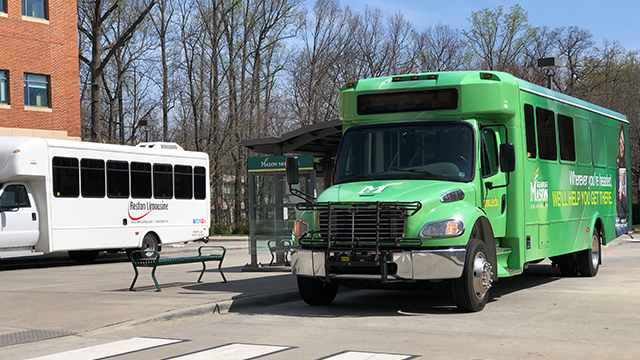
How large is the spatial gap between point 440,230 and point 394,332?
64.1 inches

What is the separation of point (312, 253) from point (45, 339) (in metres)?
3.47

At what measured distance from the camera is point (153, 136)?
5109 centimetres

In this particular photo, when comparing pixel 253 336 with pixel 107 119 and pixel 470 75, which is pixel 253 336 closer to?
pixel 470 75

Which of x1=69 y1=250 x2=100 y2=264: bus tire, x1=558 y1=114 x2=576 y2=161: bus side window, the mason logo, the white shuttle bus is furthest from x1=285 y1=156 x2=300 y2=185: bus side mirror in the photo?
x1=69 y1=250 x2=100 y2=264: bus tire

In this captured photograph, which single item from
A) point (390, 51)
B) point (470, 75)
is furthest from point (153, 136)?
point (470, 75)

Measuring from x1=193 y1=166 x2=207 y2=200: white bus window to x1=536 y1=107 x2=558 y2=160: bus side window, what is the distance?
44.5ft

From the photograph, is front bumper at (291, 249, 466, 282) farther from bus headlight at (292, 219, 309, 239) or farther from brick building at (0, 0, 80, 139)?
brick building at (0, 0, 80, 139)

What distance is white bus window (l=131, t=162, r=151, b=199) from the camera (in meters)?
22.0

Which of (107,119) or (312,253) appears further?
(107,119)

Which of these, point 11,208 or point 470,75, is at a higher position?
point 470,75

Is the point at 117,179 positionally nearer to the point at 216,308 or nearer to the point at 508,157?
the point at 216,308

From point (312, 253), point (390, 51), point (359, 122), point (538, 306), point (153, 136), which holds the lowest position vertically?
point (538, 306)

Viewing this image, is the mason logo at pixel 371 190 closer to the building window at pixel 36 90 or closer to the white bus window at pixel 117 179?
the white bus window at pixel 117 179

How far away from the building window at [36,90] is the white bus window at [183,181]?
9.76 meters
